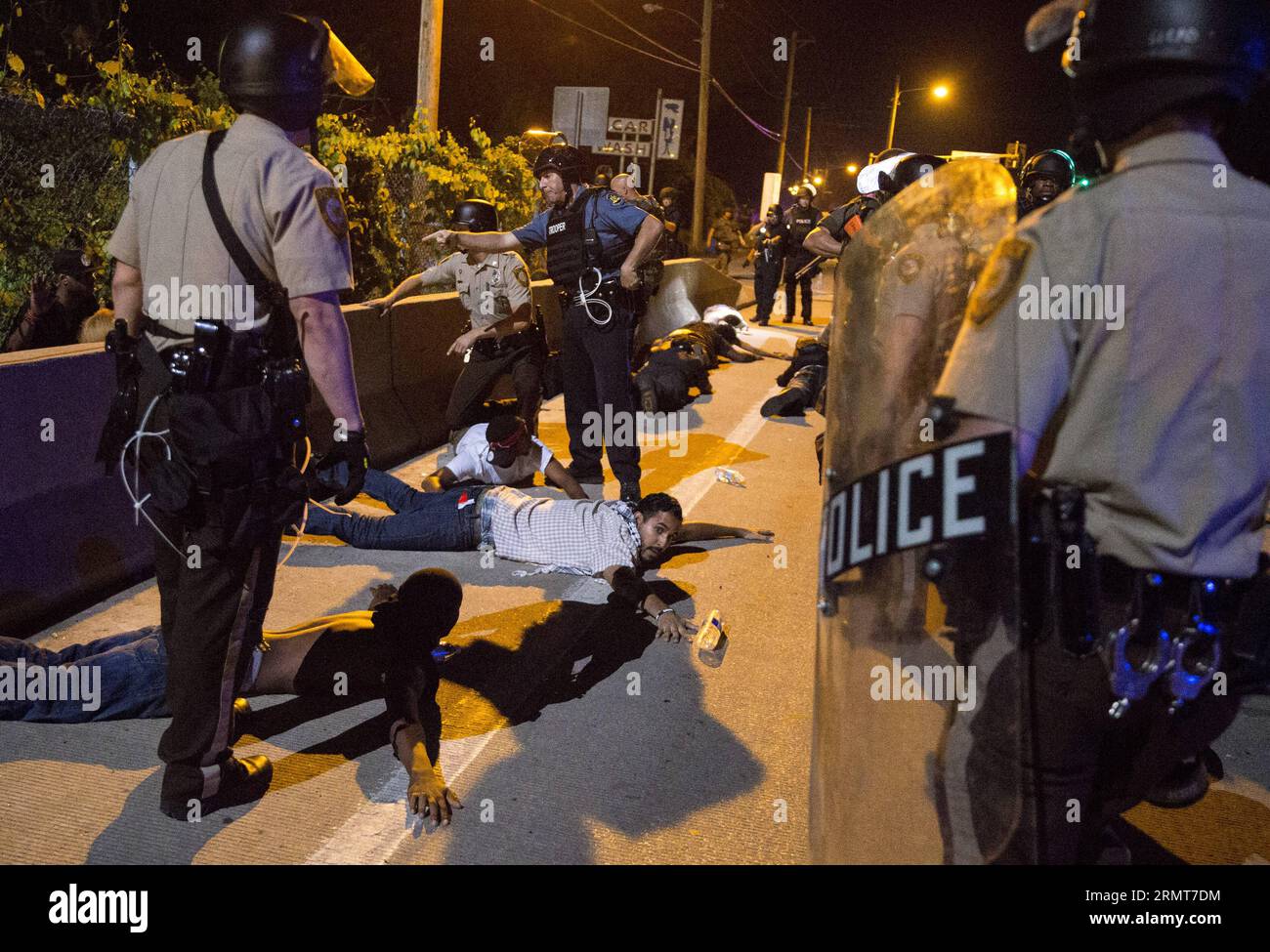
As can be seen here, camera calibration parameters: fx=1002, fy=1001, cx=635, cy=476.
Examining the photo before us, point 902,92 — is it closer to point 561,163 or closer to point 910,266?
point 561,163

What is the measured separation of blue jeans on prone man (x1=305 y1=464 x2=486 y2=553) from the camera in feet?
16.9

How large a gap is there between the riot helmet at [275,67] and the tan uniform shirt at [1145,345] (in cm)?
210

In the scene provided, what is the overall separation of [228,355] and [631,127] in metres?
23.5

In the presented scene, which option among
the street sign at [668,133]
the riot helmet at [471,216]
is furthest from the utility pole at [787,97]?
the riot helmet at [471,216]

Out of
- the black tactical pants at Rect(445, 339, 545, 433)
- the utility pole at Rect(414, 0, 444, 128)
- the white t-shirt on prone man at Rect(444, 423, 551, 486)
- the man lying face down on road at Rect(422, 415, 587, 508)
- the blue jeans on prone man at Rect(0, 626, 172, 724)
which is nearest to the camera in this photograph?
the blue jeans on prone man at Rect(0, 626, 172, 724)

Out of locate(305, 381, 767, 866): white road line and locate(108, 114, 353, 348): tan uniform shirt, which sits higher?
locate(108, 114, 353, 348): tan uniform shirt

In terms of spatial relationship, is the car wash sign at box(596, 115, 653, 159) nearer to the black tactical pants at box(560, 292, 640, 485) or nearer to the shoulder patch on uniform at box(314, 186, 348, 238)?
the black tactical pants at box(560, 292, 640, 485)

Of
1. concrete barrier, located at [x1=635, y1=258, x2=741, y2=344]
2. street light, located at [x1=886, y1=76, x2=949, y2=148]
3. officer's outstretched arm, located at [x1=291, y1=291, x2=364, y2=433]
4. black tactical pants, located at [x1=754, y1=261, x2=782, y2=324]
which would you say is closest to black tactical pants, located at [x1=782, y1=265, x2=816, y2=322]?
black tactical pants, located at [x1=754, y1=261, x2=782, y2=324]

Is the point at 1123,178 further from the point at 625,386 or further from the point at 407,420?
the point at 407,420

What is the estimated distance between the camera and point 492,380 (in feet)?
22.2

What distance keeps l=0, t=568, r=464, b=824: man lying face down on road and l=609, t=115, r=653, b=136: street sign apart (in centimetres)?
2268

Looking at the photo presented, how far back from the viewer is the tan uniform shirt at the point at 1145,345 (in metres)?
1.60

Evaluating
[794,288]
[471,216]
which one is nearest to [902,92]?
[794,288]

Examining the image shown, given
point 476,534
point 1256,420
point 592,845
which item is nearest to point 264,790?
point 592,845
